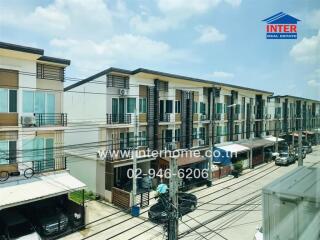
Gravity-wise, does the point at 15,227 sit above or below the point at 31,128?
below

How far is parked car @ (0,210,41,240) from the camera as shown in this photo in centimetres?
1170

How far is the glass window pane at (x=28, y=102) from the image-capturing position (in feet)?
44.8

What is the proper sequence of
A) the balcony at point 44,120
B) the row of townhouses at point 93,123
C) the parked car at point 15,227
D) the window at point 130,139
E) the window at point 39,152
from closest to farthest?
the parked car at point 15,227
the row of townhouses at point 93,123
the balcony at point 44,120
the window at point 39,152
the window at point 130,139

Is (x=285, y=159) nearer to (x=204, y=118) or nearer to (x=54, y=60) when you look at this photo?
(x=204, y=118)

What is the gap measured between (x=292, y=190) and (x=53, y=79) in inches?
559

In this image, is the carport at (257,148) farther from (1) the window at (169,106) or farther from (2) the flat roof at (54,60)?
(2) the flat roof at (54,60)

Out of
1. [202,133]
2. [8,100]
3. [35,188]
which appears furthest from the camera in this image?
[202,133]

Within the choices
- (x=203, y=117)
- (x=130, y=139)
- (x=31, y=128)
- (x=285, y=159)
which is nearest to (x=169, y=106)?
(x=130, y=139)

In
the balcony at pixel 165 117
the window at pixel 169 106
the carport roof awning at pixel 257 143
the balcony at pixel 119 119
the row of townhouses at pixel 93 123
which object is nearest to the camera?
the row of townhouses at pixel 93 123

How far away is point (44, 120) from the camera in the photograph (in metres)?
14.4

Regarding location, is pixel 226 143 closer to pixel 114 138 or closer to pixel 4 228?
pixel 114 138

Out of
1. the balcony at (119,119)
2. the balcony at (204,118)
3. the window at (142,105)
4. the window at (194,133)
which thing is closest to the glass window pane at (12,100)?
the balcony at (119,119)

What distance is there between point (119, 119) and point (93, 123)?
167 centimetres

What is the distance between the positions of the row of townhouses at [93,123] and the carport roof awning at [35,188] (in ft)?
0.12
